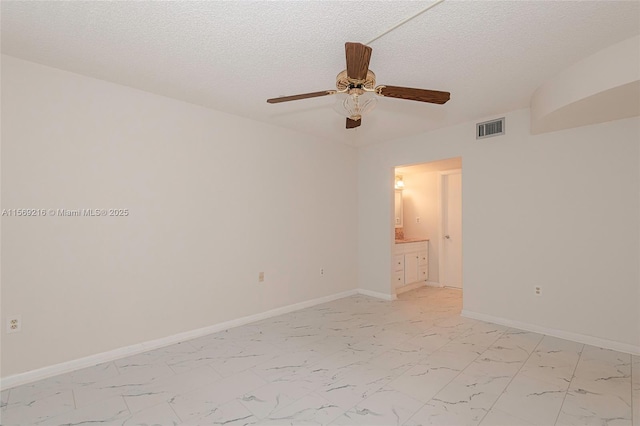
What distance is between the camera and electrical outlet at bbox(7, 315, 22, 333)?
2.36 metres

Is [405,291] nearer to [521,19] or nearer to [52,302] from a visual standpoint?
[521,19]

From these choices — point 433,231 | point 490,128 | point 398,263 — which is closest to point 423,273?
point 433,231

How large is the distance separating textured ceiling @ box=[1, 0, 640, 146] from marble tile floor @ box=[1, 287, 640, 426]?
255cm

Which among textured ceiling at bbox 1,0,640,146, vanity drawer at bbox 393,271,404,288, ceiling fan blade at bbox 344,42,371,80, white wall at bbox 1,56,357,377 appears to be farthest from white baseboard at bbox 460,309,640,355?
ceiling fan blade at bbox 344,42,371,80

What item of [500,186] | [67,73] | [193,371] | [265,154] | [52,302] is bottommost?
[193,371]

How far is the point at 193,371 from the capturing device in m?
2.56

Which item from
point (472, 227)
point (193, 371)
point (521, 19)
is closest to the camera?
point (521, 19)

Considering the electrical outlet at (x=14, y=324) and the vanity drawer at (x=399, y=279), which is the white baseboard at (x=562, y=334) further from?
the electrical outlet at (x=14, y=324)

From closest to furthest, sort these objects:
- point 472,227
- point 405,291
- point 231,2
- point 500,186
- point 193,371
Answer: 1. point 231,2
2. point 193,371
3. point 500,186
4. point 472,227
5. point 405,291

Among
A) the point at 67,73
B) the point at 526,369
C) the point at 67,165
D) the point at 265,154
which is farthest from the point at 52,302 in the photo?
the point at 526,369

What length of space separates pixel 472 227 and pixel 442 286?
210 centimetres

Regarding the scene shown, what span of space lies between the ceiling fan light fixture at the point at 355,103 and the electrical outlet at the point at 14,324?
9.81 ft

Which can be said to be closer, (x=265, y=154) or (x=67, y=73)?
(x=67, y=73)

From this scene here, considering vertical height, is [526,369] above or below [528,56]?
below
